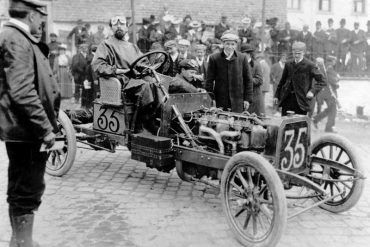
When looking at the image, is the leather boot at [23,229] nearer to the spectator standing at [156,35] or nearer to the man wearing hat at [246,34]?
the spectator standing at [156,35]

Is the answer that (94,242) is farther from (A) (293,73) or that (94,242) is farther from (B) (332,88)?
(B) (332,88)

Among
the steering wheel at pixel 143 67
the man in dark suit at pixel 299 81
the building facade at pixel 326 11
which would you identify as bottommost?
the man in dark suit at pixel 299 81

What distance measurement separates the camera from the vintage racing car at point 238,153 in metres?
4.23

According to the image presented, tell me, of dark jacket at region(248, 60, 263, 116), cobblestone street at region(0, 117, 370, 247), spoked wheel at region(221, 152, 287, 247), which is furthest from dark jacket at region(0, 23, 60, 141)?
dark jacket at region(248, 60, 263, 116)

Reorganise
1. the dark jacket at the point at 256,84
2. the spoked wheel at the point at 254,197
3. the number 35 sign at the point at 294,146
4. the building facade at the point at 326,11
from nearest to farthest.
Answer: the spoked wheel at the point at 254,197, the number 35 sign at the point at 294,146, the dark jacket at the point at 256,84, the building facade at the point at 326,11

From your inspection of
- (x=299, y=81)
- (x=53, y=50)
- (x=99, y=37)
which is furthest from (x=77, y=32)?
(x=299, y=81)

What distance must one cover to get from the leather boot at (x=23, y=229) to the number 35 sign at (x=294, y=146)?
7.59 ft

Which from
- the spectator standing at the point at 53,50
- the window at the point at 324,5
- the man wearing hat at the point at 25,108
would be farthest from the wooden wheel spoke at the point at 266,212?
the window at the point at 324,5

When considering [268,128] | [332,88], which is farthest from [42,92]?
[332,88]

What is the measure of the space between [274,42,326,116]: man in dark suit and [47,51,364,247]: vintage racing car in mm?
2264

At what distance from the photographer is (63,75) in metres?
13.1

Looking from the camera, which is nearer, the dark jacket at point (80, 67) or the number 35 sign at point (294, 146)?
the number 35 sign at point (294, 146)

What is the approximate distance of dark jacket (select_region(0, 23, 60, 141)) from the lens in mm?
3504

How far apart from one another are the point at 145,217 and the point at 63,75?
8.99 metres
